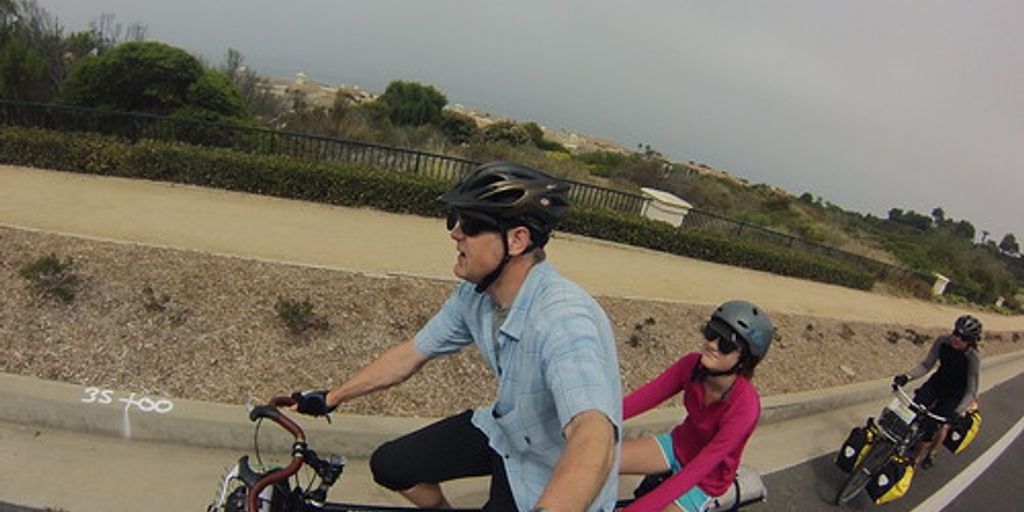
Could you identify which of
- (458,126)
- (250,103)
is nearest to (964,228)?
(458,126)

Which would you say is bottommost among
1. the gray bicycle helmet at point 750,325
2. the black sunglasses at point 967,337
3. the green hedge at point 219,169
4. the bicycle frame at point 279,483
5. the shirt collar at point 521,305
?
the green hedge at point 219,169

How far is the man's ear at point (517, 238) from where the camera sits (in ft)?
7.25

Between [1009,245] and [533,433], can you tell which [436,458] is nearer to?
[533,433]

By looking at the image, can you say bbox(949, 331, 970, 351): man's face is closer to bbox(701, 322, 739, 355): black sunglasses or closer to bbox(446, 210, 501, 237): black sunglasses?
bbox(701, 322, 739, 355): black sunglasses

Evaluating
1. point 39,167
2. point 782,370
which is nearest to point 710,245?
point 782,370

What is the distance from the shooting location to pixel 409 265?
7.70 meters

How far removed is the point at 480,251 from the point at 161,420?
3.16 m

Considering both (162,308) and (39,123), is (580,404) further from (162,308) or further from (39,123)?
(39,123)

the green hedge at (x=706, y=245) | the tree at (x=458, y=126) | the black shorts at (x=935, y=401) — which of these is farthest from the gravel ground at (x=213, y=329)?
the tree at (x=458, y=126)

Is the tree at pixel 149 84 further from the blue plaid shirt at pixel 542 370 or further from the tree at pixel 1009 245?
the tree at pixel 1009 245

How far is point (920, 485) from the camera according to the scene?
6637 mm

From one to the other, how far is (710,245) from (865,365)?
4427 millimetres

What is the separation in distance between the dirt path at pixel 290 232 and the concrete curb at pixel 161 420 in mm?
2558

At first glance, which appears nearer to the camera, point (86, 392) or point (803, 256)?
point (86, 392)
